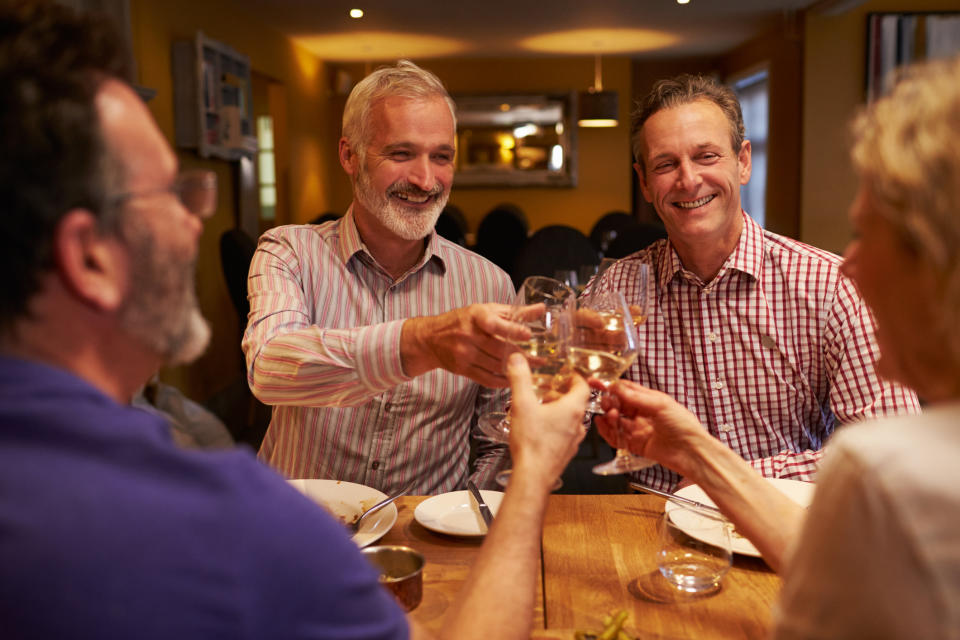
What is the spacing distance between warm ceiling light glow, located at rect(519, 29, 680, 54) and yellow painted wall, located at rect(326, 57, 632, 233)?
0.50 meters

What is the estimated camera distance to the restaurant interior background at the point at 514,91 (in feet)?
18.3

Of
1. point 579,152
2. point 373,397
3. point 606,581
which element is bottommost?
point 606,581

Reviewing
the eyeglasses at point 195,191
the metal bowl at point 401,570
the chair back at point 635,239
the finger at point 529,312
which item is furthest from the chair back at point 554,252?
the eyeglasses at point 195,191

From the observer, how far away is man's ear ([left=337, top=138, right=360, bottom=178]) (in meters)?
2.11

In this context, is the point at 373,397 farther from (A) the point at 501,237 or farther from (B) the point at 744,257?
(A) the point at 501,237

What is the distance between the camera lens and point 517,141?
386 inches

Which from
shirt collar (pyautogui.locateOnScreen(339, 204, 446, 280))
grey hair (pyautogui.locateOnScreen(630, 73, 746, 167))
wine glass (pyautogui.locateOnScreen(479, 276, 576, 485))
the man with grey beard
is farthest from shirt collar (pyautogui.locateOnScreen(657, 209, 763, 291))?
wine glass (pyautogui.locateOnScreen(479, 276, 576, 485))

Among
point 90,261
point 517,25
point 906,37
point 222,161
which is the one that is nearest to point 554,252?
point 222,161

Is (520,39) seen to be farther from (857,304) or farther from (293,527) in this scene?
(293,527)

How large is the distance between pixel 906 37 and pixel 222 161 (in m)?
5.79

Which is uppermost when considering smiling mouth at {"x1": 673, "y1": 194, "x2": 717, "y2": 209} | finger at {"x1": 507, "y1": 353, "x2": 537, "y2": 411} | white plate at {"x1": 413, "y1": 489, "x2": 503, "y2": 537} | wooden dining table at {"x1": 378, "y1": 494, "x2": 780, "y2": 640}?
smiling mouth at {"x1": 673, "y1": 194, "x2": 717, "y2": 209}

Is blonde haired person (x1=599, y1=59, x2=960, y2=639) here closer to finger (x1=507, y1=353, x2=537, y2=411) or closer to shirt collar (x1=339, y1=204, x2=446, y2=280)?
finger (x1=507, y1=353, x2=537, y2=411)

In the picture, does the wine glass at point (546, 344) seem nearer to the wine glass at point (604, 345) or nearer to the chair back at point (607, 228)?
the wine glass at point (604, 345)

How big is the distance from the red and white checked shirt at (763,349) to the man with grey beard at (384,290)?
439mm
